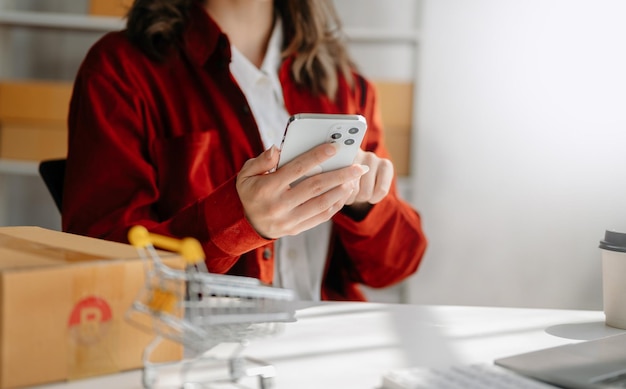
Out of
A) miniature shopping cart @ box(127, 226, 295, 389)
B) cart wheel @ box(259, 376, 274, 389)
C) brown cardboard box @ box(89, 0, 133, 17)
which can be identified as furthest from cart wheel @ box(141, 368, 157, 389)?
brown cardboard box @ box(89, 0, 133, 17)

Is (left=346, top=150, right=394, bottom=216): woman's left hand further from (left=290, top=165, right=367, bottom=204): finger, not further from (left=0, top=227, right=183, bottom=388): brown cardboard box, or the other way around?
(left=0, top=227, right=183, bottom=388): brown cardboard box

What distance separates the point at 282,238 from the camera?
5.31ft

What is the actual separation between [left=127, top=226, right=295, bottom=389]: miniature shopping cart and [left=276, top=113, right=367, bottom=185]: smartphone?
0.26 meters

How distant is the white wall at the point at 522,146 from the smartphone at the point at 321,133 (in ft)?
4.18

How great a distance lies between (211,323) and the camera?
0.73 meters

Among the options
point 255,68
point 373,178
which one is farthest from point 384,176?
point 255,68

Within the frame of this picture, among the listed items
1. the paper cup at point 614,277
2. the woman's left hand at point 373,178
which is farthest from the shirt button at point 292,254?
the paper cup at point 614,277

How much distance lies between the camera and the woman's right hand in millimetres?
1065

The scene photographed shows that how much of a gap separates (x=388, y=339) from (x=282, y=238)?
635mm

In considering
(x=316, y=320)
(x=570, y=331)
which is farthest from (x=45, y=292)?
(x=570, y=331)

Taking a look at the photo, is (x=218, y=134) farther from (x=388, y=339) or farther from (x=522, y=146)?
(x=522, y=146)

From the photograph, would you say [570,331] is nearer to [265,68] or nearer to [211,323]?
[211,323]

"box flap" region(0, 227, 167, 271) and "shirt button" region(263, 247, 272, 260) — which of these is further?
"shirt button" region(263, 247, 272, 260)

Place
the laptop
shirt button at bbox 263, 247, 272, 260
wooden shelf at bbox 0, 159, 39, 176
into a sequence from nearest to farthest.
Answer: the laptop < shirt button at bbox 263, 247, 272, 260 < wooden shelf at bbox 0, 159, 39, 176
